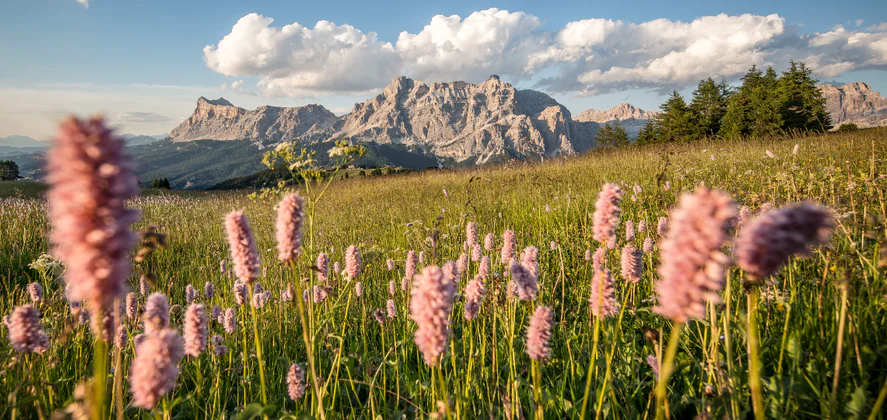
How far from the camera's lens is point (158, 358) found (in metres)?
1.37

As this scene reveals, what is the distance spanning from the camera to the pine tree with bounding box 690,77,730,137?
4997 centimetres

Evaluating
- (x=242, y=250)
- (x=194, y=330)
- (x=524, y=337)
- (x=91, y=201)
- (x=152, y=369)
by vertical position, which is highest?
(x=91, y=201)

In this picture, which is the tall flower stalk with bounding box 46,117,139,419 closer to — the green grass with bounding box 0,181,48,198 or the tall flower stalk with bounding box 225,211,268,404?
the tall flower stalk with bounding box 225,211,268,404

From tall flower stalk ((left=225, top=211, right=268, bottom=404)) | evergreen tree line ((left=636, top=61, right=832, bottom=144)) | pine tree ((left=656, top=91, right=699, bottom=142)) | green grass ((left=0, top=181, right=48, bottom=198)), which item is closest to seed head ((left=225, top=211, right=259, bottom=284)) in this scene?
tall flower stalk ((left=225, top=211, right=268, bottom=404))

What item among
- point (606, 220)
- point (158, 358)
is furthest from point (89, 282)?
point (606, 220)

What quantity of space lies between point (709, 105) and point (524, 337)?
60175mm

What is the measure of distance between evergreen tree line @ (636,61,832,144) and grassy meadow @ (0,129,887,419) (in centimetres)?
4037

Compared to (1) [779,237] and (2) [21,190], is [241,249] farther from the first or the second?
(2) [21,190]

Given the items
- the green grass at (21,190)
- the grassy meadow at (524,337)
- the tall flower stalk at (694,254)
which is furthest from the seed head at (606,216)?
the green grass at (21,190)

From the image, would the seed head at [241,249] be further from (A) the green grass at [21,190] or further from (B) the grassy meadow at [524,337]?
(A) the green grass at [21,190]

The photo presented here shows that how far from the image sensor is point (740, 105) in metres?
43.1

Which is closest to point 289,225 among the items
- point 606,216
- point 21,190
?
point 606,216

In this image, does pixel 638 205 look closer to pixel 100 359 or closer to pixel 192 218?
pixel 100 359

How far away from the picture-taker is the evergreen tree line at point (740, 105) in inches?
1639
